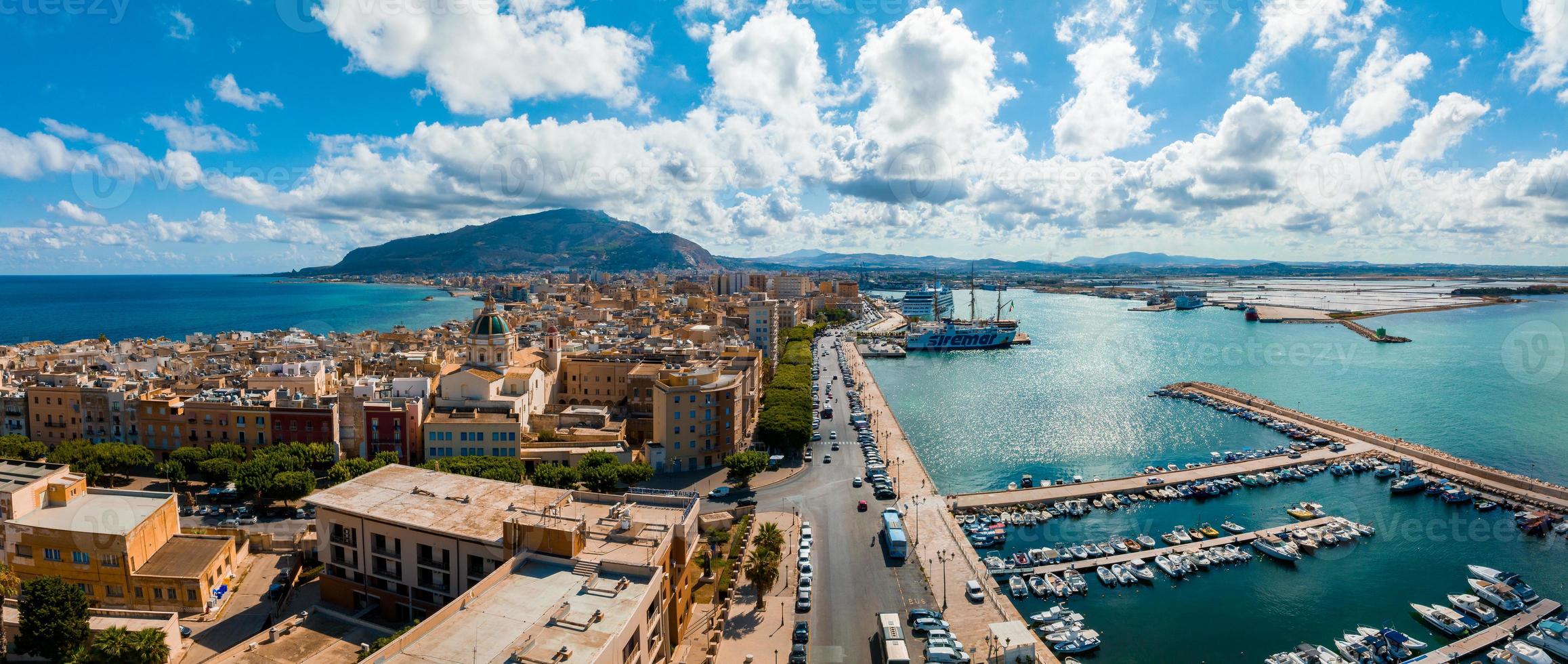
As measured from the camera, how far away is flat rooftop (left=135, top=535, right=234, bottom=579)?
19984mm

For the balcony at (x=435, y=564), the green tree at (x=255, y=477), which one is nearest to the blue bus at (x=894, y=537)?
the balcony at (x=435, y=564)

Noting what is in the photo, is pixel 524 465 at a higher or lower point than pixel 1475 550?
higher

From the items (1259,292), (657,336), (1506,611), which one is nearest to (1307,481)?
(1506,611)

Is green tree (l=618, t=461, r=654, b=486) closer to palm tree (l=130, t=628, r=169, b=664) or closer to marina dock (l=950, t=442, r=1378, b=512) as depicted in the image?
marina dock (l=950, t=442, r=1378, b=512)

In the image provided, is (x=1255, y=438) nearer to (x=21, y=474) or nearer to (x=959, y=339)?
(x=959, y=339)

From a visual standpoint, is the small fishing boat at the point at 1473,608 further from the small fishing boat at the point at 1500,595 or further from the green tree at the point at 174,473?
the green tree at the point at 174,473

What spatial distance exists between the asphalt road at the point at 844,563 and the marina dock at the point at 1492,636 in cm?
1266

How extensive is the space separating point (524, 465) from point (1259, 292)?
643ft

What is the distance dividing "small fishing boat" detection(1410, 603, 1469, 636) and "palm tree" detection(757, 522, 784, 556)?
1894 cm

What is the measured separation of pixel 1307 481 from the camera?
3500cm

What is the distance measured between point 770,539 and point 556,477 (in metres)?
9.67

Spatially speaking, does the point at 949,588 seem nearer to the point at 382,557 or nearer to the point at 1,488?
the point at 382,557

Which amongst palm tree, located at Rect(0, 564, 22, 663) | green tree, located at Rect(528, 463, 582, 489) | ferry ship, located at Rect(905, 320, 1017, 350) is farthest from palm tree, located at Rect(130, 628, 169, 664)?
ferry ship, located at Rect(905, 320, 1017, 350)

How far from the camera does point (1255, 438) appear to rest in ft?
142
